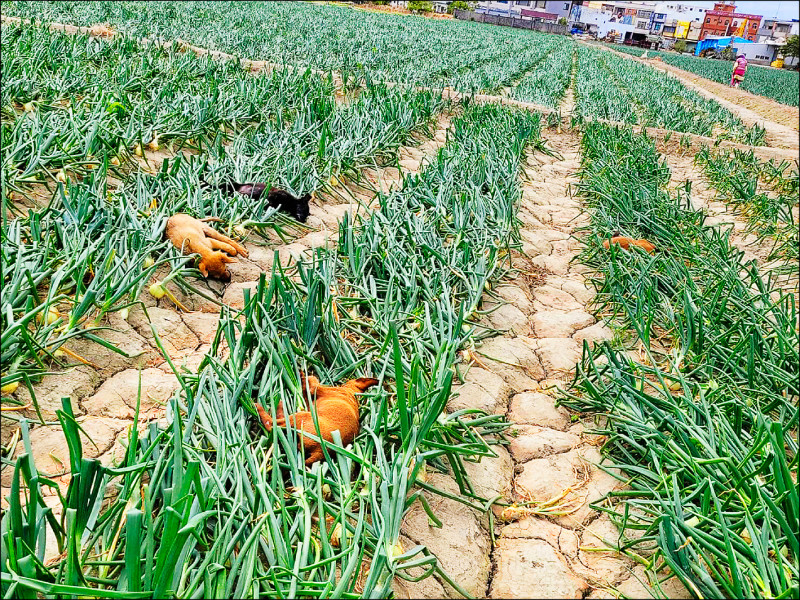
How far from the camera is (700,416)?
1786mm

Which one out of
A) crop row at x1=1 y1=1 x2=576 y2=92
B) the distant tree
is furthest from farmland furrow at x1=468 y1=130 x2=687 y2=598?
the distant tree

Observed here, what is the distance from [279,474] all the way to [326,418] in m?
0.22

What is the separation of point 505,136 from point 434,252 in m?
3.04

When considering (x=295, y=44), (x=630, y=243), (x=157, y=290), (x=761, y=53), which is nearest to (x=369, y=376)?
(x=157, y=290)

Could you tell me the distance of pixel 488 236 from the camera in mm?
3113

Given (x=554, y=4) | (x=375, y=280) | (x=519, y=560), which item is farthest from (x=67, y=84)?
(x=554, y=4)

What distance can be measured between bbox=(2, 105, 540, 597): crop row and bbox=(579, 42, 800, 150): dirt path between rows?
25.0 feet

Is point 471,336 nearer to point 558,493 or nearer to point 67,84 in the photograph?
point 558,493

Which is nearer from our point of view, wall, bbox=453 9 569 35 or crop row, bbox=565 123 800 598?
crop row, bbox=565 123 800 598

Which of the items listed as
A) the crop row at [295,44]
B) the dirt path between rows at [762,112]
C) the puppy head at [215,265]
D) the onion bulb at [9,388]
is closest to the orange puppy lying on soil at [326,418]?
the onion bulb at [9,388]

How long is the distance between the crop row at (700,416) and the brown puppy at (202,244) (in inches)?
57.8

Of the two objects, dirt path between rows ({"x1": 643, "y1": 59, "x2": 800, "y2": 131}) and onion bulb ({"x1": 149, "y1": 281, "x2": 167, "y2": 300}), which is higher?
onion bulb ({"x1": 149, "y1": 281, "x2": 167, "y2": 300})

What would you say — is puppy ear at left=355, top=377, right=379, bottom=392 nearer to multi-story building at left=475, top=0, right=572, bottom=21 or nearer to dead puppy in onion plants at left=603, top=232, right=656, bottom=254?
dead puppy in onion plants at left=603, top=232, right=656, bottom=254

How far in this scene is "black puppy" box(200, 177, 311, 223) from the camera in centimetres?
324
